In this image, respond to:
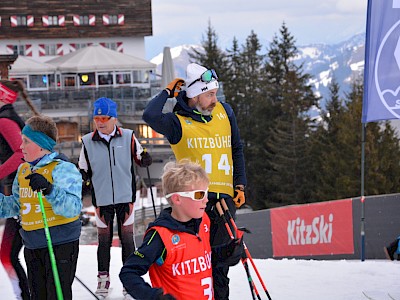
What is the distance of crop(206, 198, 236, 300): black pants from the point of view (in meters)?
5.20

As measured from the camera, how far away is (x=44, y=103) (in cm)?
3997

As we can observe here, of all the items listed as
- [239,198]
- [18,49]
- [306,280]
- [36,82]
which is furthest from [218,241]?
[18,49]

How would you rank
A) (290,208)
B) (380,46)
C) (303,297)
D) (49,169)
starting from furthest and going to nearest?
1. (290,208)
2. (380,46)
3. (303,297)
4. (49,169)

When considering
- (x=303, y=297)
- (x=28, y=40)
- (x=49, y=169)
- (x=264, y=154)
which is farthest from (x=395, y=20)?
(x=28, y=40)

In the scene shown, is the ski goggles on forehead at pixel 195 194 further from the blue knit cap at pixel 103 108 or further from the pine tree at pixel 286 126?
the pine tree at pixel 286 126

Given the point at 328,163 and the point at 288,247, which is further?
the point at 328,163

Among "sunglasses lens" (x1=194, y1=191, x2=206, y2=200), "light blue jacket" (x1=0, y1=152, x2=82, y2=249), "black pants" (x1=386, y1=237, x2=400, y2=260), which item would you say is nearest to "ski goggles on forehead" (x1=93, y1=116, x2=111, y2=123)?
"light blue jacket" (x1=0, y1=152, x2=82, y2=249)

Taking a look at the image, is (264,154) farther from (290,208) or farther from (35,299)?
(35,299)

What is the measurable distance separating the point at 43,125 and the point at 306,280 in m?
4.06

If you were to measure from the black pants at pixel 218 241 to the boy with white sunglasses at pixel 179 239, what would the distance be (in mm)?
1201

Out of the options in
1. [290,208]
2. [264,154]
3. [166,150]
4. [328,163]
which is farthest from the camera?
[264,154]

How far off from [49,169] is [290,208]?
8757mm

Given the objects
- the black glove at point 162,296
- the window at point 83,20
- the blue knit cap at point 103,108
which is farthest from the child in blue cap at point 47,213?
the window at point 83,20

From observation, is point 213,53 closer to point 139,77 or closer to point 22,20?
point 139,77
